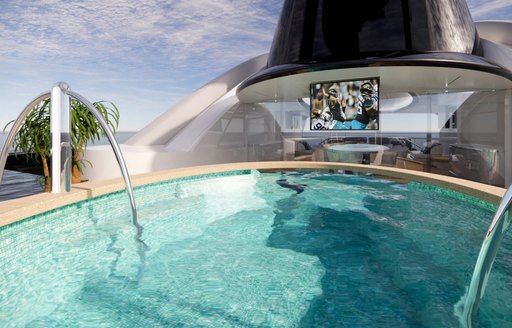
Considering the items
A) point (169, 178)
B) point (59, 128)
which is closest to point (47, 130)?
point (169, 178)

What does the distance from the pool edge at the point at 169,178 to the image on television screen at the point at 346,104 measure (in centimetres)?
241

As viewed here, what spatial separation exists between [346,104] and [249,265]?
6.82 meters

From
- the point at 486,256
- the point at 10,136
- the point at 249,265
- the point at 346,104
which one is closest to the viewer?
the point at 486,256

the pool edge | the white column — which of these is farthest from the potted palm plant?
the white column

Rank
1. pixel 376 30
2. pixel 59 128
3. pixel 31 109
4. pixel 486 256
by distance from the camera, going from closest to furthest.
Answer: pixel 486 256, pixel 31 109, pixel 59 128, pixel 376 30

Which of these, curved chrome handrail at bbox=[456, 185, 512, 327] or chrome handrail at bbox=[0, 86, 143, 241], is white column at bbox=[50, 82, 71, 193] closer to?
chrome handrail at bbox=[0, 86, 143, 241]

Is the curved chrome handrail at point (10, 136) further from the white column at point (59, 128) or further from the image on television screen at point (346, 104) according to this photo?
the image on television screen at point (346, 104)

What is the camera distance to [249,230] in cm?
422

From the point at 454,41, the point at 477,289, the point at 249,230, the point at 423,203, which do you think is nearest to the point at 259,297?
A: the point at 477,289

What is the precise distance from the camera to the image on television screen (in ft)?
28.3

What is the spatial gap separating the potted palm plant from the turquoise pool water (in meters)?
3.12

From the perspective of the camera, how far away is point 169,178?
550 cm

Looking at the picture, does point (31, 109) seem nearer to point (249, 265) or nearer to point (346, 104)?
point (249, 265)

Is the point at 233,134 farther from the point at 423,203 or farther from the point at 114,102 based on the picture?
the point at 423,203
